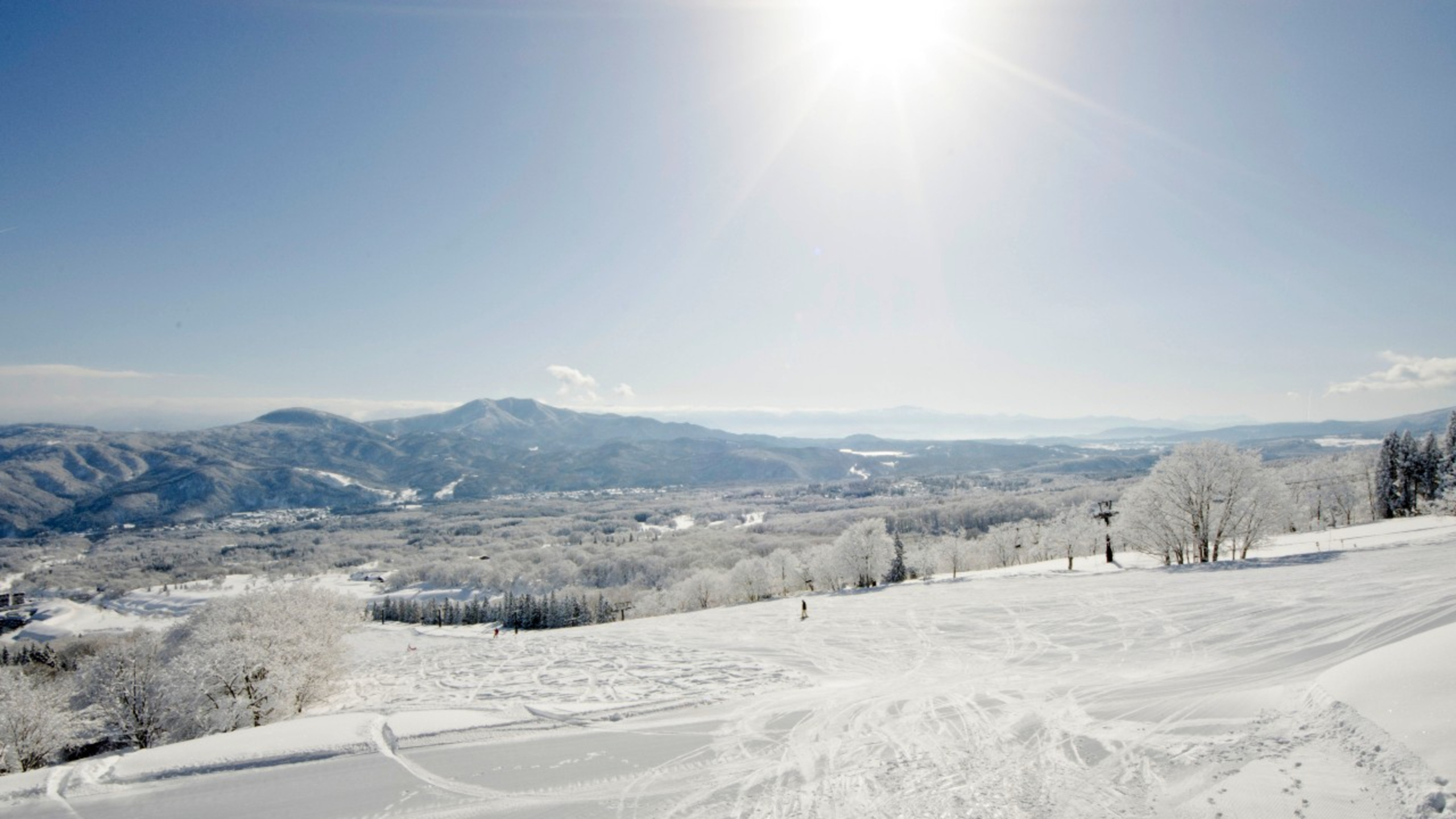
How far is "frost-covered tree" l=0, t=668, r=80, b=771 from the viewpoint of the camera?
83.6 feet

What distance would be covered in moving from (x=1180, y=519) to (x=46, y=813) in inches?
2029

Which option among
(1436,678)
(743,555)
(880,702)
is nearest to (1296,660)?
(1436,678)

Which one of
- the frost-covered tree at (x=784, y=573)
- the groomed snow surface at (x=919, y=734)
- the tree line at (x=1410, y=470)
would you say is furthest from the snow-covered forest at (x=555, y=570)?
the groomed snow surface at (x=919, y=734)

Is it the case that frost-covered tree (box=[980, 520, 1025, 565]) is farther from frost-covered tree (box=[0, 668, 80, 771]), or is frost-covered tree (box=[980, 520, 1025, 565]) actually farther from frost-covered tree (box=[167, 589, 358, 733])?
frost-covered tree (box=[0, 668, 80, 771])

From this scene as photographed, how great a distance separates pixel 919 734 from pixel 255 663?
24.2m

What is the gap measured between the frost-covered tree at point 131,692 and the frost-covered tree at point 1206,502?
60124mm

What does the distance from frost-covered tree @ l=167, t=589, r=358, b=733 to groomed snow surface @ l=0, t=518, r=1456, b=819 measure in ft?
15.3

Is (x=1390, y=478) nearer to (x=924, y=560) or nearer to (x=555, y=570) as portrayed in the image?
(x=924, y=560)

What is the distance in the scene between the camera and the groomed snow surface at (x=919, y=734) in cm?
691

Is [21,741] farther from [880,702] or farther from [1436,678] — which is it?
[1436,678]

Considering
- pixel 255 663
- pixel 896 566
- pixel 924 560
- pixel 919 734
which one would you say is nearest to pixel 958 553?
pixel 924 560

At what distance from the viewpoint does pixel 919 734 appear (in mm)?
9992

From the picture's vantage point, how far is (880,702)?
12109 mm

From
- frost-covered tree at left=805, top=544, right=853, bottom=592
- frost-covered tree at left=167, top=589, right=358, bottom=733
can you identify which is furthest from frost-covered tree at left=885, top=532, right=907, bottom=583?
frost-covered tree at left=167, top=589, right=358, bottom=733
